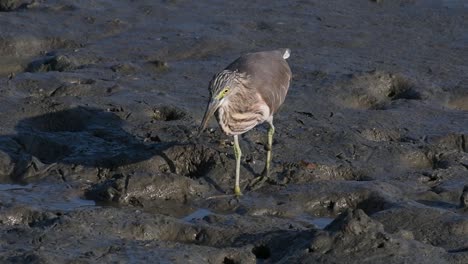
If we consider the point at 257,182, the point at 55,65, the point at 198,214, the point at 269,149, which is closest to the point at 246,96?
the point at 269,149

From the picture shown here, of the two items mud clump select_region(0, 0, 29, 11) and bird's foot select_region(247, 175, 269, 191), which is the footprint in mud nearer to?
bird's foot select_region(247, 175, 269, 191)

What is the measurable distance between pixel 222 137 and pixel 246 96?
3.21 feet

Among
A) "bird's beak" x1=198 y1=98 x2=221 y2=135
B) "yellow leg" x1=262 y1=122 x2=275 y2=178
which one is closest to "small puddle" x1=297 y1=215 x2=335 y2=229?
"yellow leg" x1=262 y1=122 x2=275 y2=178

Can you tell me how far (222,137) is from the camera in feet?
33.3

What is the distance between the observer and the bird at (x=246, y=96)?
898cm

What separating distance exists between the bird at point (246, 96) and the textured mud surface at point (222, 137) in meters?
0.45

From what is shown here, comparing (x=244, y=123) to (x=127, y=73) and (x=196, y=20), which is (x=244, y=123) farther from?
(x=196, y=20)

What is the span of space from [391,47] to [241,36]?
1.80 metres

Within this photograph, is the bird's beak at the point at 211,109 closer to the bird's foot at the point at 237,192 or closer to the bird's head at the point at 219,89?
the bird's head at the point at 219,89

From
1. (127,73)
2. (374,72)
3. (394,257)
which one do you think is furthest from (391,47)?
(394,257)

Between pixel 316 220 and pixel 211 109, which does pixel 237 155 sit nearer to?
pixel 211 109

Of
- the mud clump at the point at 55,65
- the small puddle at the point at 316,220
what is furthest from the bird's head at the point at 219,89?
the mud clump at the point at 55,65

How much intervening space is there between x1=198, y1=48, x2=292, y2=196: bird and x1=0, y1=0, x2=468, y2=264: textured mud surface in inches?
17.6

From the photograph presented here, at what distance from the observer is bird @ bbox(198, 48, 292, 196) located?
8.98 m
